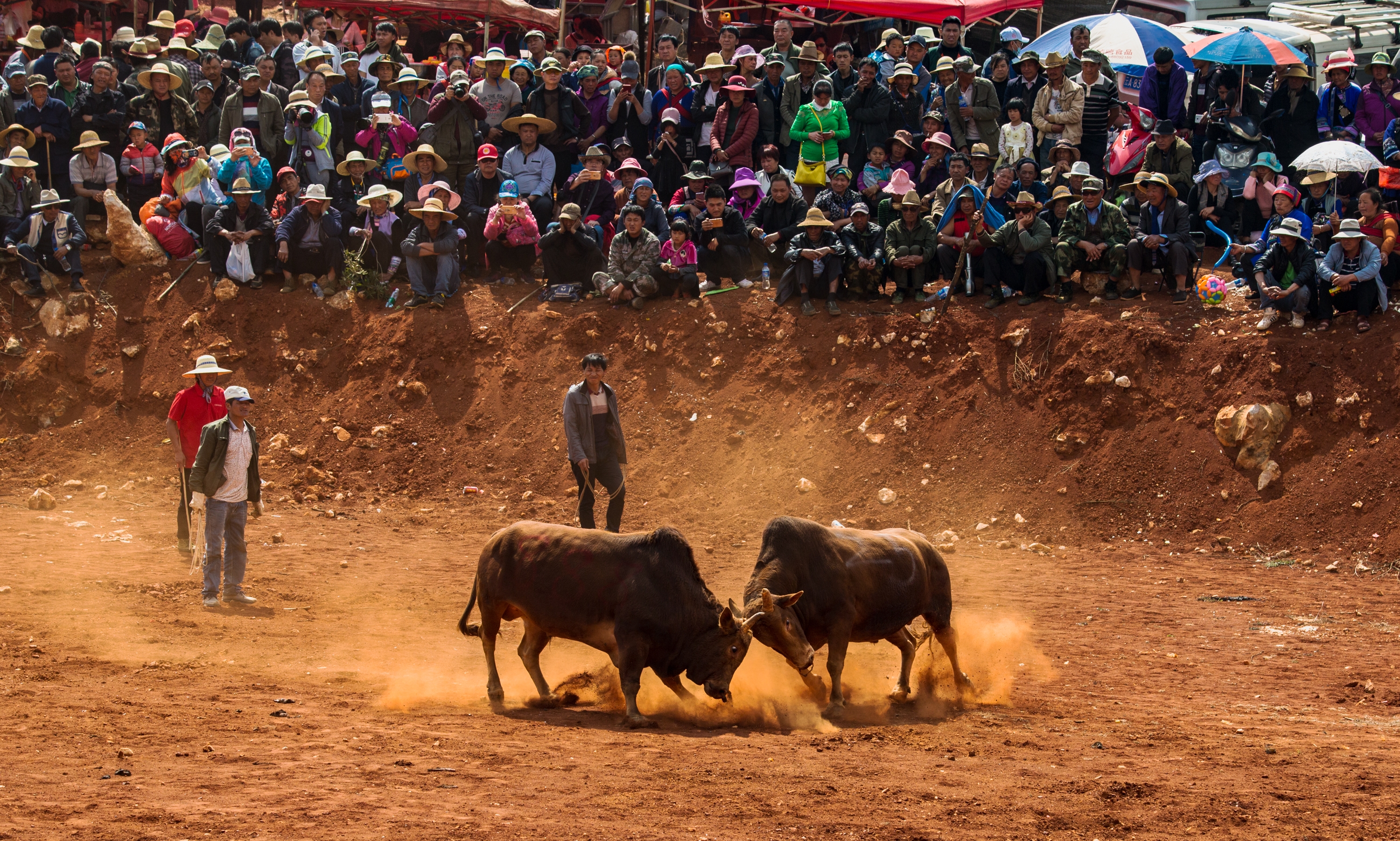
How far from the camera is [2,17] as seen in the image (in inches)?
895

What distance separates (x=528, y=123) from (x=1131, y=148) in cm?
809

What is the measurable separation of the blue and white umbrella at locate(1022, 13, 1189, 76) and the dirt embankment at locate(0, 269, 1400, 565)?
4806 mm

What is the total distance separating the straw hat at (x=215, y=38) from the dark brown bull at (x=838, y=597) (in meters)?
15.8

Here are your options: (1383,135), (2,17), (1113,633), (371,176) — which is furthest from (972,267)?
(2,17)

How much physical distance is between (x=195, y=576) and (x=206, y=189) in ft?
27.1

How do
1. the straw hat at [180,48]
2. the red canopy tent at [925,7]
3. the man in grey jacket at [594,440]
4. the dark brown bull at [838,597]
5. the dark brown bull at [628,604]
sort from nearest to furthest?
1. the dark brown bull at [628,604]
2. the dark brown bull at [838,597]
3. the man in grey jacket at [594,440]
4. the straw hat at [180,48]
5. the red canopy tent at [925,7]

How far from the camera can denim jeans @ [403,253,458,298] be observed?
58.6ft

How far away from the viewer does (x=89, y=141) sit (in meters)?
18.6

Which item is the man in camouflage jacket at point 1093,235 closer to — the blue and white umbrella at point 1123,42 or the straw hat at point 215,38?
the blue and white umbrella at point 1123,42

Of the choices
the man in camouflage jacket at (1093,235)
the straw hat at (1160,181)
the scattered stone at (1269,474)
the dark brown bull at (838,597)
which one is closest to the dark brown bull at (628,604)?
the dark brown bull at (838,597)

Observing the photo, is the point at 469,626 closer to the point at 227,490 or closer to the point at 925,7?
the point at 227,490

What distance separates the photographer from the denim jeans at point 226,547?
458 inches

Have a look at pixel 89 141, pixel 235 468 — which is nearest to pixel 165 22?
pixel 89 141

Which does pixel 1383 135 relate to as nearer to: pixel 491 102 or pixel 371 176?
pixel 491 102
